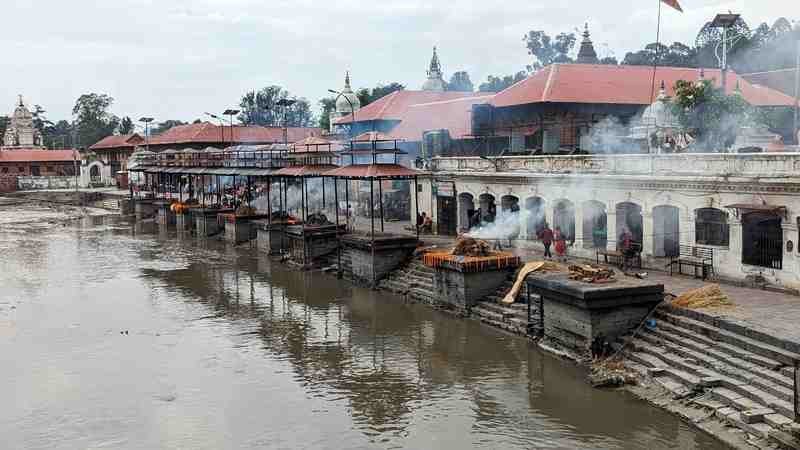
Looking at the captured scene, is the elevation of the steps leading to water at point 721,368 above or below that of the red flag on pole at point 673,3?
below

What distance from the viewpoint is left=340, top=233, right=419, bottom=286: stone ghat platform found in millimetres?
25234

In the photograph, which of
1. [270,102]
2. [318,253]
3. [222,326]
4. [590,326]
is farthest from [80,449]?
[270,102]

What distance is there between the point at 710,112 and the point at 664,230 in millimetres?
8581

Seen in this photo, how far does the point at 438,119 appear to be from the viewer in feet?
136

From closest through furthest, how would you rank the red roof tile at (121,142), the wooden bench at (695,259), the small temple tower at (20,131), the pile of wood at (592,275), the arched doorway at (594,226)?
1. the pile of wood at (592,275)
2. the wooden bench at (695,259)
3. the arched doorway at (594,226)
4. the red roof tile at (121,142)
5. the small temple tower at (20,131)

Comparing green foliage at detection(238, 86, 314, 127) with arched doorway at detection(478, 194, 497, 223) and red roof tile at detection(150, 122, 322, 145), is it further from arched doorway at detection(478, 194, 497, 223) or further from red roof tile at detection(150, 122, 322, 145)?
arched doorway at detection(478, 194, 497, 223)

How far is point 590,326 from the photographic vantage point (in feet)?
51.8

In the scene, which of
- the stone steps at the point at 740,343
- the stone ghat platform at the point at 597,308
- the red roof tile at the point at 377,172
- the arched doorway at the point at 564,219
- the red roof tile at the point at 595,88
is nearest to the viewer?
the stone steps at the point at 740,343

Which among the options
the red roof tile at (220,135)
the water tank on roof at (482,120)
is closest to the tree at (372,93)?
the red roof tile at (220,135)

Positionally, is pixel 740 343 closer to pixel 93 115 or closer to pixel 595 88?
pixel 595 88

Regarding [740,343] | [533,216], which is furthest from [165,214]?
[740,343]

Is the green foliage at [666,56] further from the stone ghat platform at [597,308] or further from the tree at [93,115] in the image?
the tree at [93,115]

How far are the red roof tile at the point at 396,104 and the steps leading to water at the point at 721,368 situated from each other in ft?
97.8

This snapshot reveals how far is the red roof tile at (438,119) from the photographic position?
39125 mm
